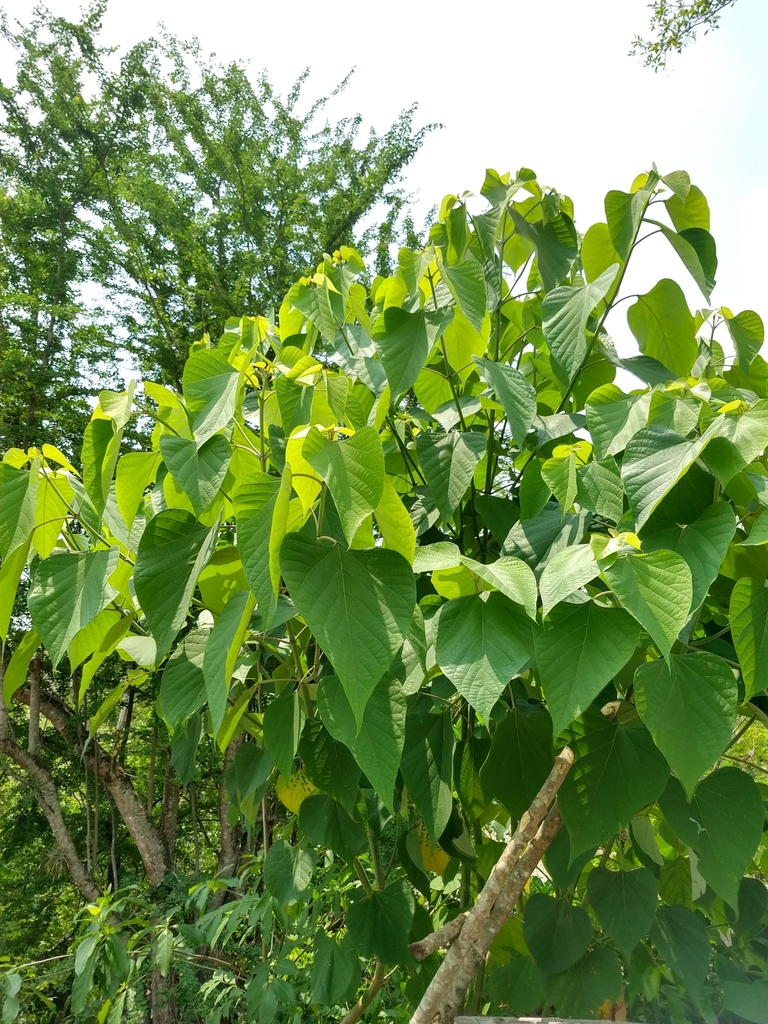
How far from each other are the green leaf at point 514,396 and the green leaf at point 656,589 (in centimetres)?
17

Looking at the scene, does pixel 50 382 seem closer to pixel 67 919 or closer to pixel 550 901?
pixel 67 919

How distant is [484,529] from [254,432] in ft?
0.67

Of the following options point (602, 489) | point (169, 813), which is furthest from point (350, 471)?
point (169, 813)

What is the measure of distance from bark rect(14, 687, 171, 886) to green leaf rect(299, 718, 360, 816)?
317 cm

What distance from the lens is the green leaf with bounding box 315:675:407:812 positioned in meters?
0.39

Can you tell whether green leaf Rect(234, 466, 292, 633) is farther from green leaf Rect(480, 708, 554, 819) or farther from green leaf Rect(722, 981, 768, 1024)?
green leaf Rect(722, 981, 768, 1024)

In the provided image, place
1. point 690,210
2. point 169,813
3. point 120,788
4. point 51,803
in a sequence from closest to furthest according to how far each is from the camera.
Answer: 1. point 690,210
2. point 51,803
3. point 120,788
4. point 169,813

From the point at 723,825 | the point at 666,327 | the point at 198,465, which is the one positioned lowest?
the point at 723,825

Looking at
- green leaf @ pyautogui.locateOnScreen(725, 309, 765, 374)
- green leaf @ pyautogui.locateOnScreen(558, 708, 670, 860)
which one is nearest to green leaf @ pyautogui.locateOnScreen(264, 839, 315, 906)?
green leaf @ pyautogui.locateOnScreen(558, 708, 670, 860)

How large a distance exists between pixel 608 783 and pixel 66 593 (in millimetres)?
326

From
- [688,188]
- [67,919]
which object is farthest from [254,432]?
[67,919]

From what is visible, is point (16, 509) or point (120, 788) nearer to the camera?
point (16, 509)

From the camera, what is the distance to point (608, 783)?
0.46m

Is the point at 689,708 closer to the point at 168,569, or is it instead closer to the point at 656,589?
the point at 656,589
